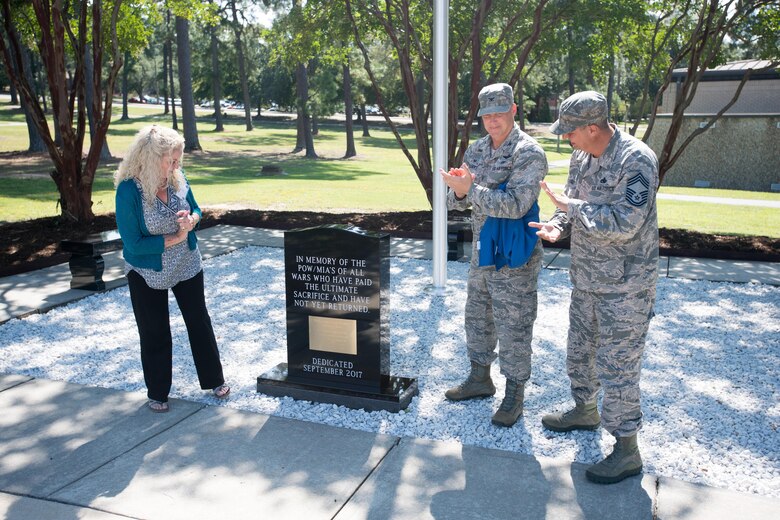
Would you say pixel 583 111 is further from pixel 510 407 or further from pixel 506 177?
pixel 510 407

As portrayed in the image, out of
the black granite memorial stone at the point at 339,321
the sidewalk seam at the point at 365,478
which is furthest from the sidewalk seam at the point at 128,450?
the sidewalk seam at the point at 365,478

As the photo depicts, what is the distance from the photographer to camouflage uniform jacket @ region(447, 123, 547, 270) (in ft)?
13.9

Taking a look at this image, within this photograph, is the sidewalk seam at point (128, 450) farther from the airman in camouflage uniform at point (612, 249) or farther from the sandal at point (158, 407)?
the airman in camouflage uniform at point (612, 249)

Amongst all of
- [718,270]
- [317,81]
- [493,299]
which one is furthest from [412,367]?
Result: [317,81]

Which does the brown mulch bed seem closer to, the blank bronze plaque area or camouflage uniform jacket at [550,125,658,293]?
the blank bronze plaque area

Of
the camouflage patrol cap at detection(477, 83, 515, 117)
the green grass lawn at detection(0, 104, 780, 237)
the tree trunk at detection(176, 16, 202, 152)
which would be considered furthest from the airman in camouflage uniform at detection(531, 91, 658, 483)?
the tree trunk at detection(176, 16, 202, 152)

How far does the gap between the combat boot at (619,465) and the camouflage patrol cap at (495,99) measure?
195 cm

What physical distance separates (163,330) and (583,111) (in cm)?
294

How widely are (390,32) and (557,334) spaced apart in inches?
262

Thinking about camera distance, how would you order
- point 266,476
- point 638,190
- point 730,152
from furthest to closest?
point 730,152, point 266,476, point 638,190

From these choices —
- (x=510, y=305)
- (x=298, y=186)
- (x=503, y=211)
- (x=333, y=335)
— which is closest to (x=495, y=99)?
(x=503, y=211)

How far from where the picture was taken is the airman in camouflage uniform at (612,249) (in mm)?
3629

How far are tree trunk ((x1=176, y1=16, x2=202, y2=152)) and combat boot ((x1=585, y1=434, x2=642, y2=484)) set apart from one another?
100 feet

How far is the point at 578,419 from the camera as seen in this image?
4469 mm
